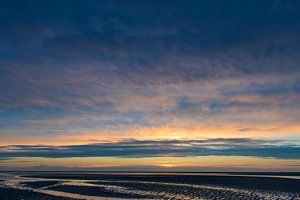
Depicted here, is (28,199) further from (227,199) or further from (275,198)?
(275,198)

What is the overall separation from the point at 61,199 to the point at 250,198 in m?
25.7

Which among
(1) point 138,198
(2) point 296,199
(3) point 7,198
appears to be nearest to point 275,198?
(2) point 296,199

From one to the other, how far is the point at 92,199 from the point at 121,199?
12.7 ft

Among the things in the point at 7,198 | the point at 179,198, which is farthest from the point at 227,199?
the point at 7,198

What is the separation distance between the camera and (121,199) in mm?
43938

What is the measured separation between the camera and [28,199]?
44.5 m

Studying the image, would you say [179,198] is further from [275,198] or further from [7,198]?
[7,198]

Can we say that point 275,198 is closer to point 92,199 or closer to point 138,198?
point 138,198

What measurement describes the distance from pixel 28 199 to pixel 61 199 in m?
4.57

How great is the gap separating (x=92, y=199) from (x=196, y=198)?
14132mm

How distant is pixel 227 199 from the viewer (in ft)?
146

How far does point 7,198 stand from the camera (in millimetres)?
45062

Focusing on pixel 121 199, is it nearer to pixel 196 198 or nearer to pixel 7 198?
pixel 196 198

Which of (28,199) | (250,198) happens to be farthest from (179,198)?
(28,199)
